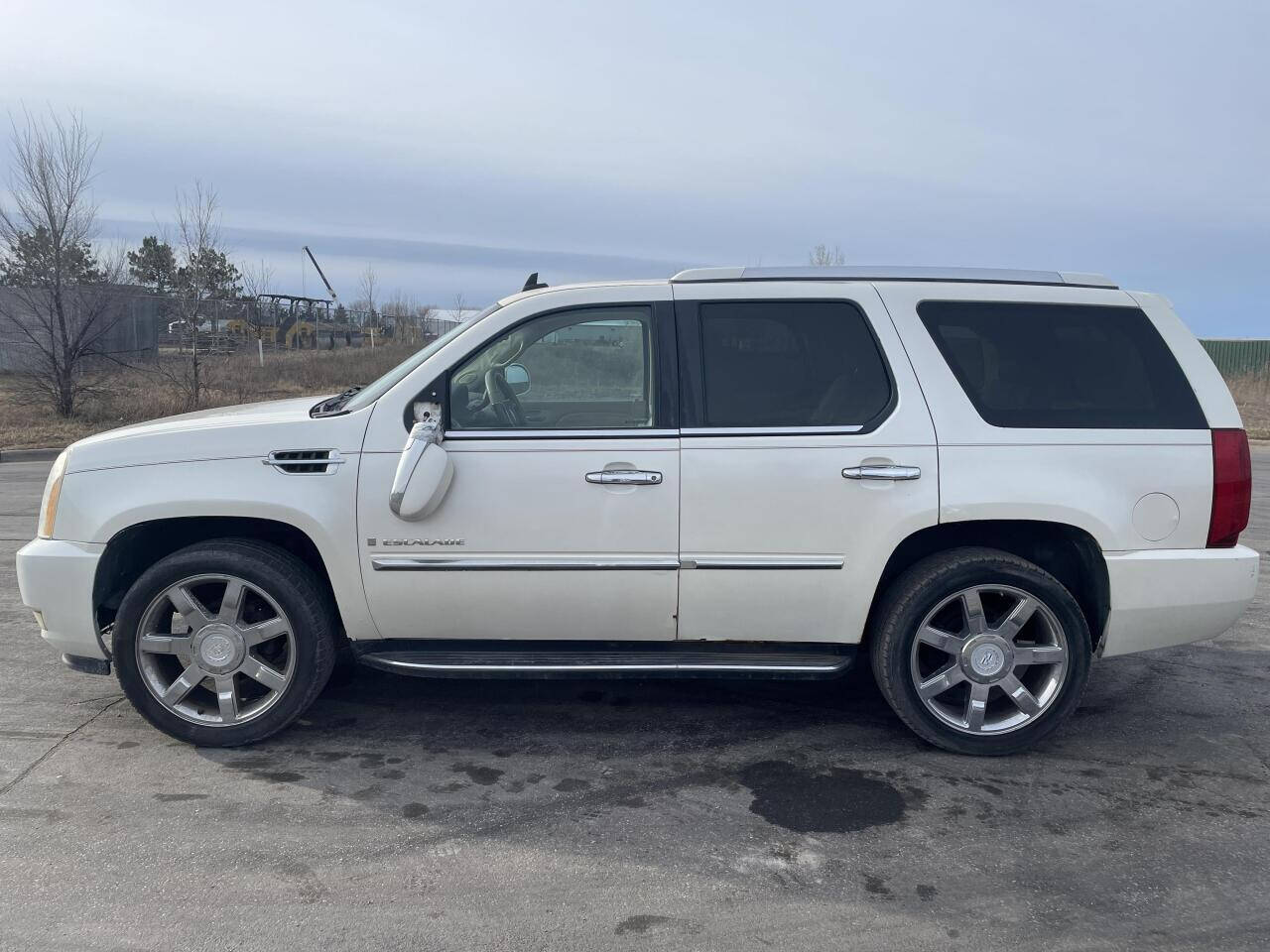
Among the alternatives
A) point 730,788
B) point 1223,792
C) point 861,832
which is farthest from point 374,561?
point 1223,792

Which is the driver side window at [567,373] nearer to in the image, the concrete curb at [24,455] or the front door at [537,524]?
the front door at [537,524]

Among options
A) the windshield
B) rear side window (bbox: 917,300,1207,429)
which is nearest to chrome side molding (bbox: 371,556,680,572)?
the windshield

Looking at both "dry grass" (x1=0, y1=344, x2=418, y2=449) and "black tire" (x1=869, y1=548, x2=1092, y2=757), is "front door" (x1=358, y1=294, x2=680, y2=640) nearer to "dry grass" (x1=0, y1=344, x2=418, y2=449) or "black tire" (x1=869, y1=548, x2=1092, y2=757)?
"black tire" (x1=869, y1=548, x2=1092, y2=757)

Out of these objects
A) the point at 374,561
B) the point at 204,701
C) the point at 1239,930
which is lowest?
the point at 1239,930

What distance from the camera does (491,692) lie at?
4.81 m

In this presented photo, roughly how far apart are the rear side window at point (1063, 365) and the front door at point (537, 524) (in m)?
1.25

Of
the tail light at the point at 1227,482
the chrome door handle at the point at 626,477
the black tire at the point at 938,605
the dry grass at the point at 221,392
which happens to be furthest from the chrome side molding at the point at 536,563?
the dry grass at the point at 221,392

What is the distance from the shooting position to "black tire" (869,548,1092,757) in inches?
158

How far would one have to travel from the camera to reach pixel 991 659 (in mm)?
4094

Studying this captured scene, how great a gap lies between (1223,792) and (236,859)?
361 cm

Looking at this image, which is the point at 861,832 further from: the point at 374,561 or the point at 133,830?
the point at 133,830

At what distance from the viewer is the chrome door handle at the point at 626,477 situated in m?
3.95

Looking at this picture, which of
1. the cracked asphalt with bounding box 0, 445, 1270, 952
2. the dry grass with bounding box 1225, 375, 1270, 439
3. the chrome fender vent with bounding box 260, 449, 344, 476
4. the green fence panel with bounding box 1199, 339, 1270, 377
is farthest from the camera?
the green fence panel with bounding box 1199, 339, 1270, 377

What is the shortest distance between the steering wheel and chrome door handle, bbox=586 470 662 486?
40cm
